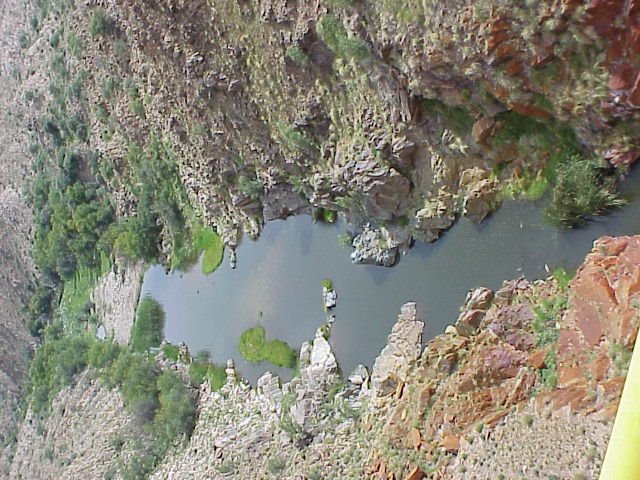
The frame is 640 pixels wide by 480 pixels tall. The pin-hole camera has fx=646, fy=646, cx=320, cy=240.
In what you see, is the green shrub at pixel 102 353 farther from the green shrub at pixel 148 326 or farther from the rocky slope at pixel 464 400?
the rocky slope at pixel 464 400

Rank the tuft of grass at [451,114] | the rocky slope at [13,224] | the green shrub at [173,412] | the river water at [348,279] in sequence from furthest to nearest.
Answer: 1. the rocky slope at [13,224]
2. the green shrub at [173,412]
3. the tuft of grass at [451,114]
4. the river water at [348,279]

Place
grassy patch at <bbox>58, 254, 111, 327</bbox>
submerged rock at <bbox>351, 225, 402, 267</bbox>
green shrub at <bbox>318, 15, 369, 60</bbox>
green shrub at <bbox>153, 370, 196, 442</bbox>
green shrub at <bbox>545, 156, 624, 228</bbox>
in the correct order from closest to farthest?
green shrub at <bbox>545, 156, 624, 228</bbox>
green shrub at <bbox>318, 15, 369, 60</bbox>
submerged rock at <bbox>351, 225, 402, 267</bbox>
green shrub at <bbox>153, 370, 196, 442</bbox>
grassy patch at <bbox>58, 254, 111, 327</bbox>

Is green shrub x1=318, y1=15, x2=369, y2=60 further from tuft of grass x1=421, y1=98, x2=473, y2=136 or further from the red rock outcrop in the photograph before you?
the red rock outcrop

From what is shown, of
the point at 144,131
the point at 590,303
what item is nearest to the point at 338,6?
the point at 590,303

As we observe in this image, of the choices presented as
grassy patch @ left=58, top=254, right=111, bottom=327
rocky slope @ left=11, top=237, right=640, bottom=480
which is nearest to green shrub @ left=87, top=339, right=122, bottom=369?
grassy patch @ left=58, top=254, right=111, bottom=327

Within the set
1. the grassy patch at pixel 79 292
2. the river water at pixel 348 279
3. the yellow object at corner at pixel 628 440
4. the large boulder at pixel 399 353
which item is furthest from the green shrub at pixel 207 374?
the yellow object at corner at pixel 628 440

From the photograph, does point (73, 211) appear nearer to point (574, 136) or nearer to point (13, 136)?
point (13, 136)
